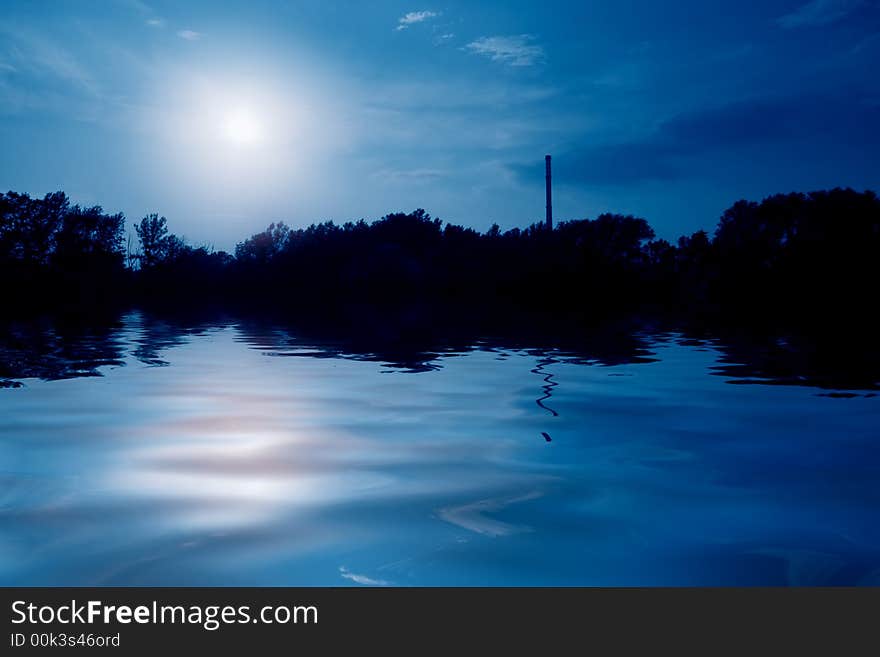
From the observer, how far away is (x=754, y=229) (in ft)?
148

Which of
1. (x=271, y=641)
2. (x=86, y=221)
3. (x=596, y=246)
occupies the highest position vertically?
(x=86, y=221)

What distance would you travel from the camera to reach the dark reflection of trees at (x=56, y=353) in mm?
9227

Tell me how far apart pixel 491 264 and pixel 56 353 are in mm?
51102

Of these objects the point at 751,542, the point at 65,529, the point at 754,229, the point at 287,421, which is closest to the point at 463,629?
the point at 751,542

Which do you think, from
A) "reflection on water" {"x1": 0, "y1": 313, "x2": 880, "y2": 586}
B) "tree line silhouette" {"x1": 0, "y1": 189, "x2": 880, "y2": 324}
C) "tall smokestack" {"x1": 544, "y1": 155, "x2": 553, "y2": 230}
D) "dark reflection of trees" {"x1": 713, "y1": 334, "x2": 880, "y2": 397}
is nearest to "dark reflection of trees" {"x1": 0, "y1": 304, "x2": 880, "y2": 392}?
"dark reflection of trees" {"x1": 713, "y1": 334, "x2": 880, "y2": 397}

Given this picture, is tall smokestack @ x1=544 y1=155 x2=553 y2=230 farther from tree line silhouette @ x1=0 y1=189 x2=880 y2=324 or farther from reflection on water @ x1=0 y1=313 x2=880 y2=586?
reflection on water @ x1=0 y1=313 x2=880 y2=586

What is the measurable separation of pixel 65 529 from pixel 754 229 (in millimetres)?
47308

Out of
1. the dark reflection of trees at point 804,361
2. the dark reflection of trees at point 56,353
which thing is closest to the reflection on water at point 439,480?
the dark reflection of trees at point 804,361

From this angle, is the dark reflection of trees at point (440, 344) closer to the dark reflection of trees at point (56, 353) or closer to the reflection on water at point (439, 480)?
the reflection on water at point (439, 480)

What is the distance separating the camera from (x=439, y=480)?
4.16m

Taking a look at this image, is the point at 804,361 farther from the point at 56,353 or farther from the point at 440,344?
the point at 56,353

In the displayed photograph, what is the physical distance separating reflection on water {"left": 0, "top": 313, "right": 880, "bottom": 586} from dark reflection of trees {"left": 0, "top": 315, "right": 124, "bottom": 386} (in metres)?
0.37

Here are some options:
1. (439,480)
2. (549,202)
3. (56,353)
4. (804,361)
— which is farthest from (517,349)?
(549,202)

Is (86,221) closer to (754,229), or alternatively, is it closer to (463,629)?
(754,229)
